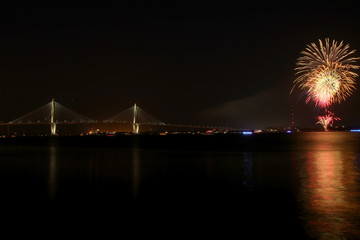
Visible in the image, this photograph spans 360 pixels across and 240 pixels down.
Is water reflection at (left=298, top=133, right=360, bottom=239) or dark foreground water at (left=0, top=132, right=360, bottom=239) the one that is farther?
dark foreground water at (left=0, top=132, right=360, bottom=239)

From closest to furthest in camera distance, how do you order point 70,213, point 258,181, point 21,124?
1. point 70,213
2. point 258,181
3. point 21,124

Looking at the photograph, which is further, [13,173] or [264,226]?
[13,173]

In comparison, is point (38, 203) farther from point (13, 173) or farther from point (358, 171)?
point (358, 171)

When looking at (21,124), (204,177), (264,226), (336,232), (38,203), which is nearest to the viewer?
(336,232)

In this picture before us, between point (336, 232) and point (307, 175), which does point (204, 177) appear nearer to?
point (307, 175)

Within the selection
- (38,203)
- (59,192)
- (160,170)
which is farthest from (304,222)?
(160,170)

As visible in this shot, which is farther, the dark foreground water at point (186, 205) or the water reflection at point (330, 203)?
the dark foreground water at point (186, 205)

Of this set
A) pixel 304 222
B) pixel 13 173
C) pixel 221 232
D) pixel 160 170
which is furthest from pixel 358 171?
pixel 13 173

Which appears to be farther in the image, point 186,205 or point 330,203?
point 186,205

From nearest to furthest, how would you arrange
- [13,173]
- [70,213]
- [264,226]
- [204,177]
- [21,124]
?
[264,226] < [70,213] < [204,177] < [13,173] < [21,124]
